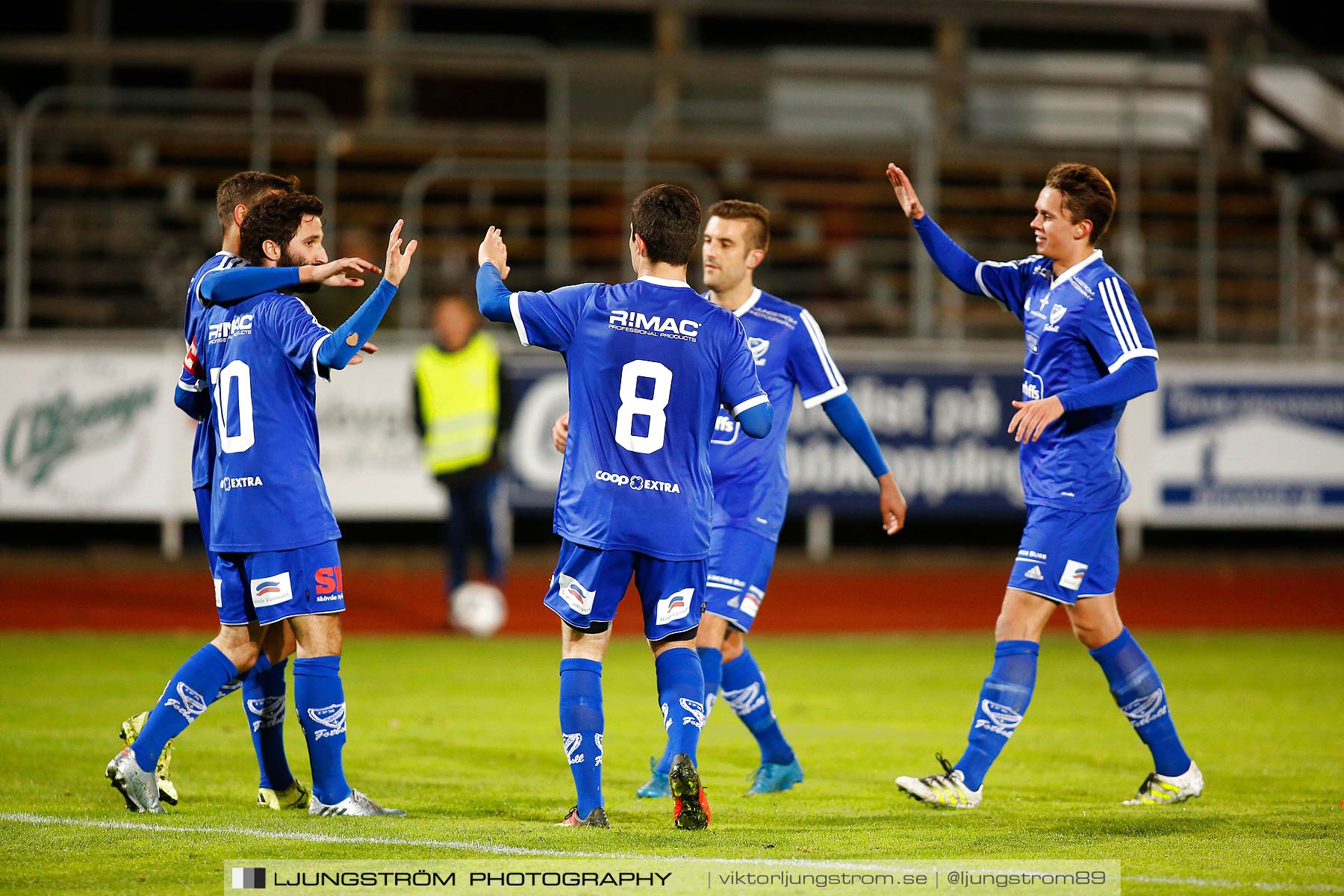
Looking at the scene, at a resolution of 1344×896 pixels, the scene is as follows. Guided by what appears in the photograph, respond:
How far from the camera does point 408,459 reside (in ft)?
50.8

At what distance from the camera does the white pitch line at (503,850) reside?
4.82 meters

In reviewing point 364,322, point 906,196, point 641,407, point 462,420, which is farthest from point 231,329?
point 462,420

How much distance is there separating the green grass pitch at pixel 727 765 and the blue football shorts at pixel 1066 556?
0.87 metres

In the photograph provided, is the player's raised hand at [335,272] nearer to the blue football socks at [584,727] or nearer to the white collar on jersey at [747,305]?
the blue football socks at [584,727]

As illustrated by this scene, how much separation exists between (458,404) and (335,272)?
691cm

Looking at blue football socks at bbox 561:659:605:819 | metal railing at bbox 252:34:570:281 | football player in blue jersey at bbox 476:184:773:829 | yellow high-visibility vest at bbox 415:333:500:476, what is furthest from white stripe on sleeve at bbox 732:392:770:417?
metal railing at bbox 252:34:570:281

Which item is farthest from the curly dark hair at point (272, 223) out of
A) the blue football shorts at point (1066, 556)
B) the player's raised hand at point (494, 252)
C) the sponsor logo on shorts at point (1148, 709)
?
the sponsor logo on shorts at point (1148, 709)

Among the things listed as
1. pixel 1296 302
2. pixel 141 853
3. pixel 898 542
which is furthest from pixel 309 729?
pixel 1296 302

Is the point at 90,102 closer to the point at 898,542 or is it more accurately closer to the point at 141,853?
the point at 898,542

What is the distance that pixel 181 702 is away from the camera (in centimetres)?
594

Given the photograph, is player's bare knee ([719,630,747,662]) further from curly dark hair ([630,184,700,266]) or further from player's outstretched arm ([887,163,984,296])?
curly dark hair ([630,184,700,266])

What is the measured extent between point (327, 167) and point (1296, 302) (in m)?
11.8

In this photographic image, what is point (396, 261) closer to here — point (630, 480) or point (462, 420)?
point (630, 480)

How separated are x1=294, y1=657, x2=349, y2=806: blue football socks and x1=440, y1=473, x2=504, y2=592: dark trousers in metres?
6.73
